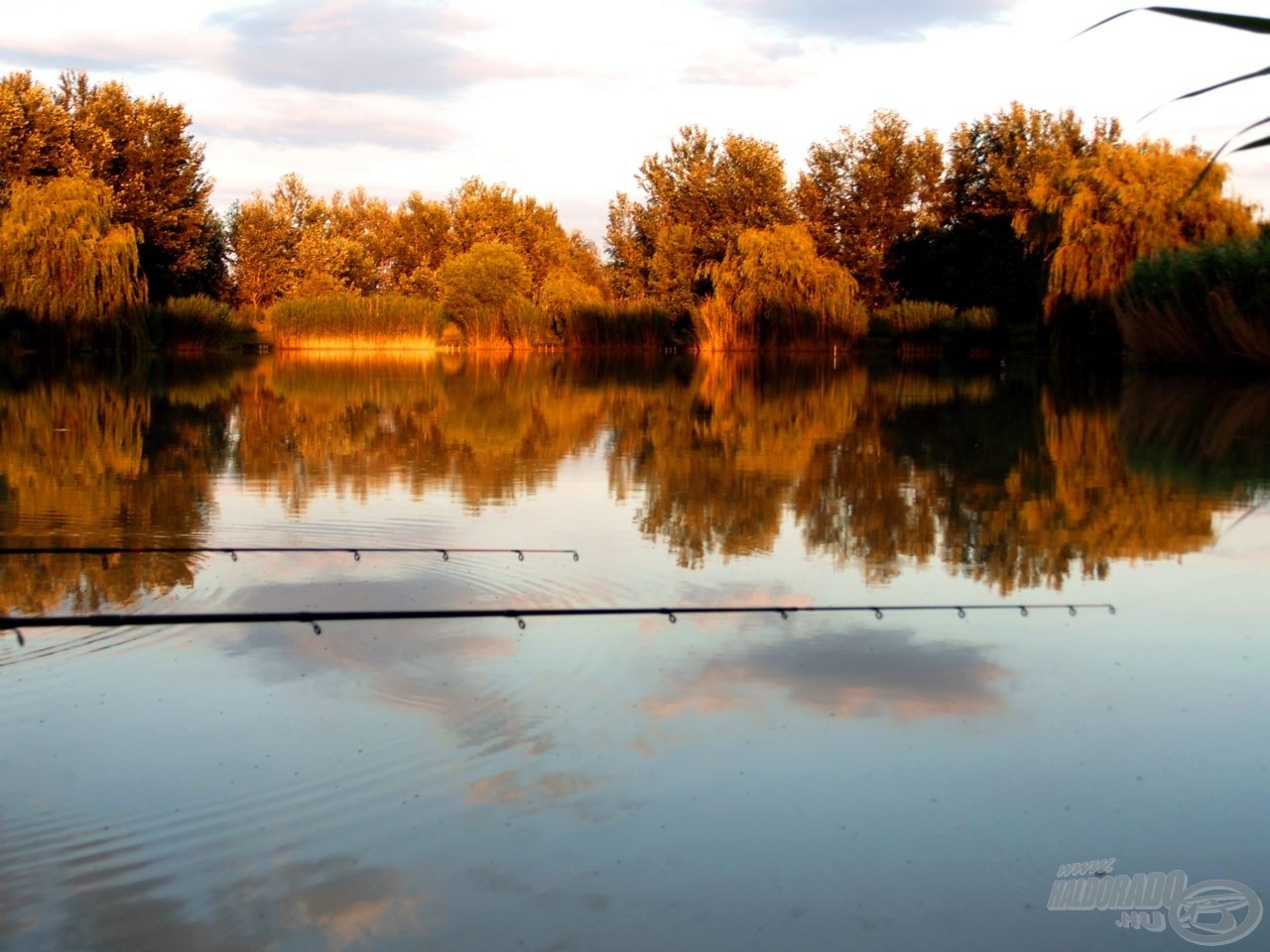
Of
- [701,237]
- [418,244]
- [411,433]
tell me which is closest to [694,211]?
[701,237]

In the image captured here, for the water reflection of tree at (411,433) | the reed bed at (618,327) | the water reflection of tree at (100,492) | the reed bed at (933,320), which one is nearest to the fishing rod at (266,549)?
the water reflection of tree at (100,492)

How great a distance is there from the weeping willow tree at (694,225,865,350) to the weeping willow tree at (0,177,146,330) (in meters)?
17.5

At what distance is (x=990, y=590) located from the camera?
217 inches

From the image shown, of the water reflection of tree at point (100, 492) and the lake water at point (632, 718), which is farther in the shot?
the water reflection of tree at point (100, 492)

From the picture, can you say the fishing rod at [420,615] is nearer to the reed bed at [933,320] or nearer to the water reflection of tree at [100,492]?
the water reflection of tree at [100,492]

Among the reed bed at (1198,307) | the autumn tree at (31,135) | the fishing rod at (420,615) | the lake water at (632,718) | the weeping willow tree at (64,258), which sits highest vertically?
the autumn tree at (31,135)

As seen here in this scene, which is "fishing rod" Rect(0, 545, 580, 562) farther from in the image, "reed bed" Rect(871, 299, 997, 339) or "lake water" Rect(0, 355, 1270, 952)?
"reed bed" Rect(871, 299, 997, 339)

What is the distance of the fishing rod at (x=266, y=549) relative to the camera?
579cm

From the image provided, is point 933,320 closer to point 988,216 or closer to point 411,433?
point 988,216

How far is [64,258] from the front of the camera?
94.5 ft

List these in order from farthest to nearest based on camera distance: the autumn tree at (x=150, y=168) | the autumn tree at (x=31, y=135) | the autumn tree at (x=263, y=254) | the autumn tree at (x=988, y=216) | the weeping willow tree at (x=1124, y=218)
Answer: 1. the autumn tree at (x=263, y=254)
2. the autumn tree at (x=988, y=216)
3. the autumn tree at (x=150, y=168)
4. the autumn tree at (x=31, y=135)
5. the weeping willow tree at (x=1124, y=218)

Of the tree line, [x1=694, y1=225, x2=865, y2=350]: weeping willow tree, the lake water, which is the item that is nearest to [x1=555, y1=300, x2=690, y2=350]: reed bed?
the tree line

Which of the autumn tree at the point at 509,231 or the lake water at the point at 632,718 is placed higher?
the autumn tree at the point at 509,231

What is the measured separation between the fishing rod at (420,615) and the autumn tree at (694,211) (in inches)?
1585
